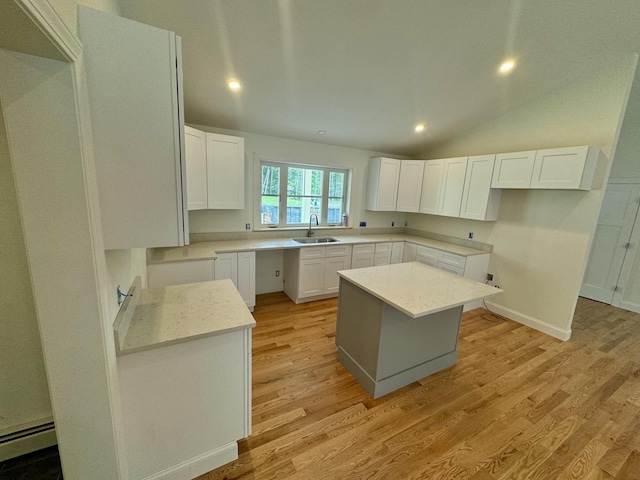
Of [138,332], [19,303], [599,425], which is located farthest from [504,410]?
[19,303]

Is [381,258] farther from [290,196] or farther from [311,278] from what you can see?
[290,196]

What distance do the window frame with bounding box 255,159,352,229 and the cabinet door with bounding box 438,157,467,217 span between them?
1514mm

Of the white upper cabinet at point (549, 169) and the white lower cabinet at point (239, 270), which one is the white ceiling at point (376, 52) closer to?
the white upper cabinet at point (549, 169)

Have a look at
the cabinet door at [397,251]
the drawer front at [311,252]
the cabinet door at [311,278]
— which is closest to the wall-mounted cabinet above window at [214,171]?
the drawer front at [311,252]

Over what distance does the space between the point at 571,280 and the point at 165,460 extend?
417cm

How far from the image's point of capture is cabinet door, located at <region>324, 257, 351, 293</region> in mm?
3805

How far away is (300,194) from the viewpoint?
4.18 meters

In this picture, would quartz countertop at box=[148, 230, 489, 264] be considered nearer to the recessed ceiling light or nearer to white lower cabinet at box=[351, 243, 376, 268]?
white lower cabinet at box=[351, 243, 376, 268]

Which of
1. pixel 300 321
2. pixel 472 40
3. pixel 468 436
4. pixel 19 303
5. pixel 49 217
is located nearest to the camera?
pixel 49 217

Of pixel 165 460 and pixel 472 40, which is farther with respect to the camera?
pixel 472 40

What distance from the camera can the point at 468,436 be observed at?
1773 millimetres

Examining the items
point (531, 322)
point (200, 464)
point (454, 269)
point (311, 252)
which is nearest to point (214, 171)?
point (311, 252)

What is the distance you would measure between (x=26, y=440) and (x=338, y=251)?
3250 mm

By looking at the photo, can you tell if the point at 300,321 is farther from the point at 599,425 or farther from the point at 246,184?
the point at 599,425
